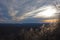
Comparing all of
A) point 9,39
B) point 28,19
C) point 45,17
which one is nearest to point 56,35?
point 45,17

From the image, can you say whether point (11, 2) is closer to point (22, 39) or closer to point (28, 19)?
point (28, 19)

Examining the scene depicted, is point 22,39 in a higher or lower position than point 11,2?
lower

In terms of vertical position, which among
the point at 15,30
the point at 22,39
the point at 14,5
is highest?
the point at 14,5

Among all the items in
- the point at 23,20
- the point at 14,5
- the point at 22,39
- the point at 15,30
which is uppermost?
the point at 14,5

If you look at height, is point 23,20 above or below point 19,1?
below

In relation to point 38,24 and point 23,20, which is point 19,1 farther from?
point 38,24

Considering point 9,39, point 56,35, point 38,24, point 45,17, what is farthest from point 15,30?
point 56,35
